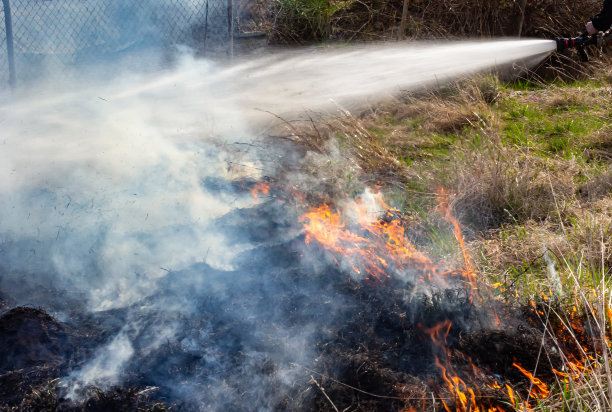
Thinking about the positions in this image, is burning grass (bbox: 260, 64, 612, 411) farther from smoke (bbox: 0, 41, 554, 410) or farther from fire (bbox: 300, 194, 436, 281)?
smoke (bbox: 0, 41, 554, 410)

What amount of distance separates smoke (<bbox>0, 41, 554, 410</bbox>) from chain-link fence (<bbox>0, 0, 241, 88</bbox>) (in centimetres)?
85

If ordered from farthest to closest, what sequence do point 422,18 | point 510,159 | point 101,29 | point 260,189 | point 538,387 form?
point 422,18 → point 101,29 → point 510,159 → point 260,189 → point 538,387

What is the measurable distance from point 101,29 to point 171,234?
6523 mm

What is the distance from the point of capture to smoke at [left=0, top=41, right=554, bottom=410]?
113 inches

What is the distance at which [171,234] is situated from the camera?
4.14 m

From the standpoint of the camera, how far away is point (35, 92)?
23.6ft

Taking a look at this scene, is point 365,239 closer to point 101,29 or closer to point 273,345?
point 273,345

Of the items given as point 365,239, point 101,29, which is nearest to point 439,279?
point 365,239

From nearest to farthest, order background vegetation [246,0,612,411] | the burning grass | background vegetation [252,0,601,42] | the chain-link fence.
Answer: the burning grass
background vegetation [246,0,612,411]
the chain-link fence
background vegetation [252,0,601,42]

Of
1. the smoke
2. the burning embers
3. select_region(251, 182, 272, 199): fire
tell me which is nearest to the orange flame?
the burning embers

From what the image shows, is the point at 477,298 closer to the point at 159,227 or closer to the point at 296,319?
the point at 296,319

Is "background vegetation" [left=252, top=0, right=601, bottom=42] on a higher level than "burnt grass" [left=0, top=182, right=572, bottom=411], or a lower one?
higher

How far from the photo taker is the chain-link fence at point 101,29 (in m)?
8.09

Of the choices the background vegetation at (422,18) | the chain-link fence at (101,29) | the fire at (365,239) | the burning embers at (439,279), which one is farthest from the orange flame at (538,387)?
the background vegetation at (422,18)
